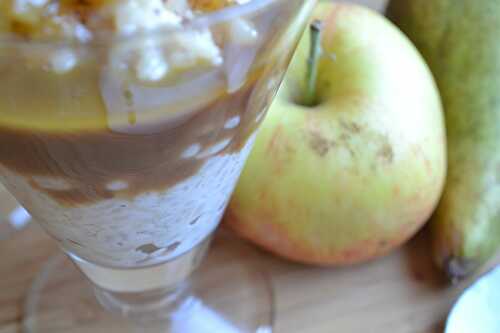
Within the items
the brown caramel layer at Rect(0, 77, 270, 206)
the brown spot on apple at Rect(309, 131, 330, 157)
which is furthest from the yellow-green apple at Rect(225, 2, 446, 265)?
the brown caramel layer at Rect(0, 77, 270, 206)

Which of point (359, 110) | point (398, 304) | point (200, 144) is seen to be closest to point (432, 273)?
point (398, 304)

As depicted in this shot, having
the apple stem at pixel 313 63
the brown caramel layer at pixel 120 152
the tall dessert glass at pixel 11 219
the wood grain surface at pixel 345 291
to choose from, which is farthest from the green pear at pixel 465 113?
the tall dessert glass at pixel 11 219

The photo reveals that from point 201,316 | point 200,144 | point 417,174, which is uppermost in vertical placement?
point 200,144

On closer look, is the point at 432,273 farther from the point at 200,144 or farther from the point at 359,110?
the point at 200,144

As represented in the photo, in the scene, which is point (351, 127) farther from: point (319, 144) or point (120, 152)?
point (120, 152)

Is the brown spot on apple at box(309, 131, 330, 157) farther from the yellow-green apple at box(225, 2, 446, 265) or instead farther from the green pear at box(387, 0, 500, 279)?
the green pear at box(387, 0, 500, 279)

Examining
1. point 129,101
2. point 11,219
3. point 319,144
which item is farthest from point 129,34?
point 11,219

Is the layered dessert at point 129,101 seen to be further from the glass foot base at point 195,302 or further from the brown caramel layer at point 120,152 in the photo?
the glass foot base at point 195,302

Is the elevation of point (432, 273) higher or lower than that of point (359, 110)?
lower
